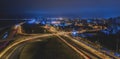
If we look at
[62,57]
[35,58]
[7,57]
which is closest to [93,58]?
[62,57]

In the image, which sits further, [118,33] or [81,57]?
[118,33]

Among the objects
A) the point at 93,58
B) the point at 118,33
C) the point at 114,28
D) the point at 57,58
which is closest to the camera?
the point at 93,58

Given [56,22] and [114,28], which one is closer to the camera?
[114,28]

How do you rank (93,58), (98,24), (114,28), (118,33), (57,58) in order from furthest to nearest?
(98,24) < (114,28) < (118,33) < (57,58) < (93,58)

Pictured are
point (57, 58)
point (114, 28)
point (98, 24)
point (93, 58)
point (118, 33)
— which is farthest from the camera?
point (98, 24)

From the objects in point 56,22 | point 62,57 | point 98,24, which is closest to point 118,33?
point 98,24

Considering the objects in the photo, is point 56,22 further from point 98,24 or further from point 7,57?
point 7,57

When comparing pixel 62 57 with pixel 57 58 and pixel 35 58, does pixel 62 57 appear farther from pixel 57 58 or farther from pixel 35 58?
pixel 35 58

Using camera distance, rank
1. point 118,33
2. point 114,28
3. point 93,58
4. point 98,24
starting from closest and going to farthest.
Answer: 1. point 93,58
2. point 118,33
3. point 114,28
4. point 98,24
